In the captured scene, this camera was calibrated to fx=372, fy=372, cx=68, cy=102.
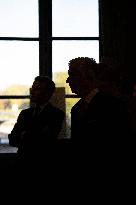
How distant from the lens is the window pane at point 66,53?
4.46 metres

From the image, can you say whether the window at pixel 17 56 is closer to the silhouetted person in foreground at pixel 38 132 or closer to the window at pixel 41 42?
the window at pixel 41 42

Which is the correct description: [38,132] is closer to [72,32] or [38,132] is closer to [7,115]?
[7,115]

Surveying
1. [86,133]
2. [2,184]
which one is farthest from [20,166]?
[2,184]

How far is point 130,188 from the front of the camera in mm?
1674

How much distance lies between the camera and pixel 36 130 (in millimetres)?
2762

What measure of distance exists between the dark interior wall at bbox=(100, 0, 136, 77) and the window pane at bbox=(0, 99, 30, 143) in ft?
3.84

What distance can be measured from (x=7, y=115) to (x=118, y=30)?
1.60 metres

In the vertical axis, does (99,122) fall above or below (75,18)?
below

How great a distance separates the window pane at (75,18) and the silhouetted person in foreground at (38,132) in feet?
5.80

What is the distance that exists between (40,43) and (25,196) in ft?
7.43

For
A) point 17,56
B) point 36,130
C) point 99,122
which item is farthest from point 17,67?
point 99,122

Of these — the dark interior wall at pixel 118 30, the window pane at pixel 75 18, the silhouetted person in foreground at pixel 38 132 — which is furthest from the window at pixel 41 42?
the silhouetted person in foreground at pixel 38 132

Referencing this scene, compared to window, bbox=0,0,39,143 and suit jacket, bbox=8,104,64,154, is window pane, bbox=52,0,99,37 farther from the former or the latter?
suit jacket, bbox=8,104,64,154

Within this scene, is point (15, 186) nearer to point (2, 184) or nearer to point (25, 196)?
point (25, 196)
